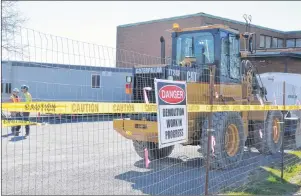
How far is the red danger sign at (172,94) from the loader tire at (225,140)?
6.26 feet

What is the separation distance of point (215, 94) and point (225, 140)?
39.3 inches

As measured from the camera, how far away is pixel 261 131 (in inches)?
365

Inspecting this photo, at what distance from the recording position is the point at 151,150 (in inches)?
→ 310

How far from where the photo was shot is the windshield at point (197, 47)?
809 centimetres

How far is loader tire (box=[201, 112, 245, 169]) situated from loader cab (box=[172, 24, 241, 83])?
923 mm

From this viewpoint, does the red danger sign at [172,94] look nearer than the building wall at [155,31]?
Yes

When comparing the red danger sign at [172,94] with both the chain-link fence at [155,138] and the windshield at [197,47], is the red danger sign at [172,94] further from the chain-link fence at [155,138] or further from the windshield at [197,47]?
the windshield at [197,47]

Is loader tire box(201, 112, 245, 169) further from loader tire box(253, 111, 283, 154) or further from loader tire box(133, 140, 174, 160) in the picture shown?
loader tire box(253, 111, 283, 154)

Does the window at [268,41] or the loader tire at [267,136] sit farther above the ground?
the window at [268,41]

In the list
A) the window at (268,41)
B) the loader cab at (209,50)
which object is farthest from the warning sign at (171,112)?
the window at (268,41)

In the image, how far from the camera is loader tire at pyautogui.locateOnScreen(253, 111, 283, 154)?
30.0 ft

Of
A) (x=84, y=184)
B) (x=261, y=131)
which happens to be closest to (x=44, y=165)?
(x=84, y=184)

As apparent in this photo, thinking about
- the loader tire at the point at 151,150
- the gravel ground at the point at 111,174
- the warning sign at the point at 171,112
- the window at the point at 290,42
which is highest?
the window at the point at 290,42

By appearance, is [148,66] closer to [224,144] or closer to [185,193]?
[224,144]
